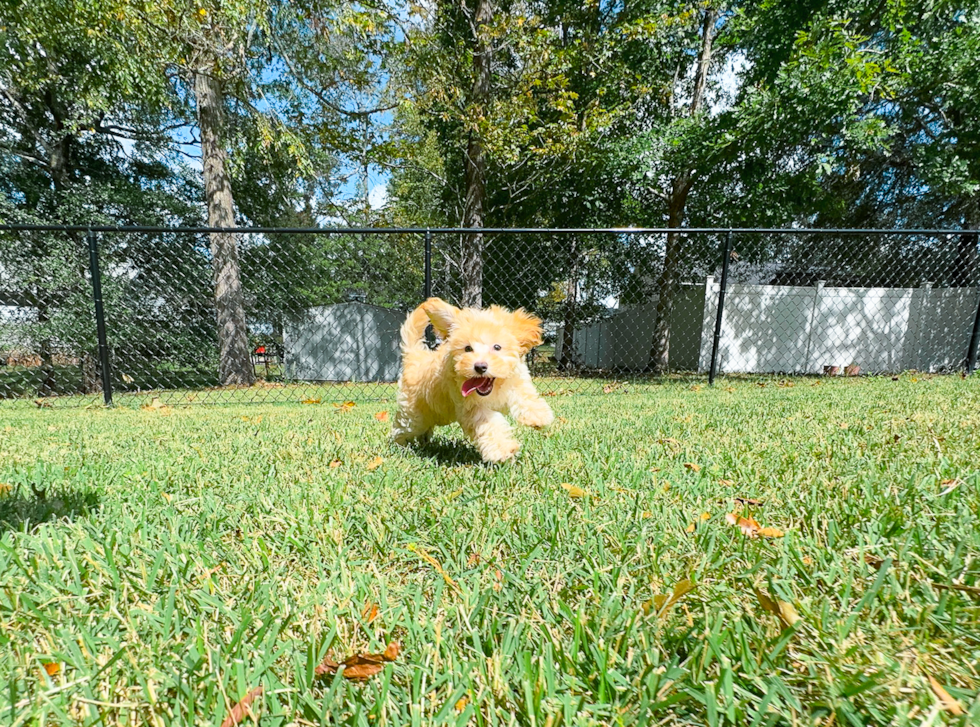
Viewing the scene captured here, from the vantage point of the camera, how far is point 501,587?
1045 mm

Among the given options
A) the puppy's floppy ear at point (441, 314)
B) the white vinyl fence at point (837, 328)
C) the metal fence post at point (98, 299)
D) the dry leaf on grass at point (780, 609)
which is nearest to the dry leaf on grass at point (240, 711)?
the dry leaf on grass at point (780, 609)

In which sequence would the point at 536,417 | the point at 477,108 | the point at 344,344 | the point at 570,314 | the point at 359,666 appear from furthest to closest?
the point at 344,344, the point at 570,314, the point at 477,108, the point at 536,417, the point at 359,666

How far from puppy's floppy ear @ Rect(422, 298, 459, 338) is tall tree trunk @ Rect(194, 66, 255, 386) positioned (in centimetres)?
766

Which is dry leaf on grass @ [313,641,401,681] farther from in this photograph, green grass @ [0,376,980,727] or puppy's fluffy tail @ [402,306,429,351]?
puppy's fluffy tail @ [402,306,429,351]

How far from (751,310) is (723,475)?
414 inches

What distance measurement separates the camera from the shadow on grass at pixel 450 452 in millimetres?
2161

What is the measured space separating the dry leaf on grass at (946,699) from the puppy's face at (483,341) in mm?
1320

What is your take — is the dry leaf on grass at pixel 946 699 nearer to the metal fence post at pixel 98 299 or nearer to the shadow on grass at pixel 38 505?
the shadow on grass at pixel 38 505

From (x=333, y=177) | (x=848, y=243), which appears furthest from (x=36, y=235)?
(x=848, y=243)

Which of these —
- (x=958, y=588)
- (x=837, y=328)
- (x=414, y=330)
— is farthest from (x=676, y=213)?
(x=958, y=588)

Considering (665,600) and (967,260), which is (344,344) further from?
(967,260)

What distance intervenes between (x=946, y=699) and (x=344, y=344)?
12775mm

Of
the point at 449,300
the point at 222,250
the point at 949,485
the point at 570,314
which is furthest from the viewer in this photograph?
the point at 570,314

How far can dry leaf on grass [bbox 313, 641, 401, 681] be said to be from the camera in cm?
77
